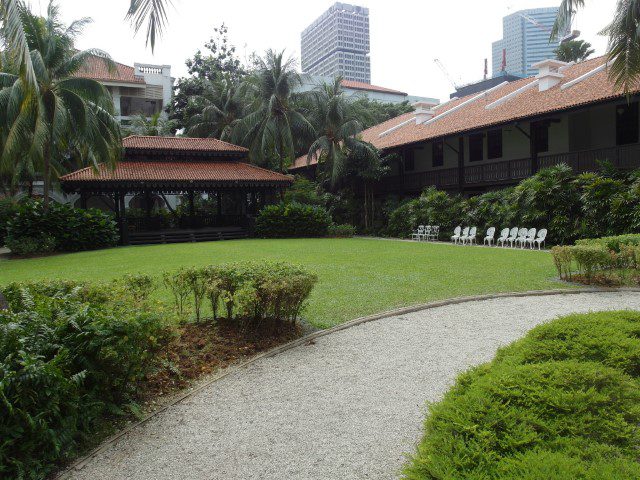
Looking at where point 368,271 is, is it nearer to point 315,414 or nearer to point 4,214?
point 315,414

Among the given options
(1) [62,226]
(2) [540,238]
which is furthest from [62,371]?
(1) [62,226]

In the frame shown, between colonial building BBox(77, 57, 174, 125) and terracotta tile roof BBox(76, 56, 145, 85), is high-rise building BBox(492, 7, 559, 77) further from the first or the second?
terracotta tile roof BBox(76, 56, 145, 85)

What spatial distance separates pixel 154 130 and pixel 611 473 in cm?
3813

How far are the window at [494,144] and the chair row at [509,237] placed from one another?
5.51 m

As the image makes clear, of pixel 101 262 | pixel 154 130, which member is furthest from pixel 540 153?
pixel 154 130

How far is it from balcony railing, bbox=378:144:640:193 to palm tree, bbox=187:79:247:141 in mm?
12575

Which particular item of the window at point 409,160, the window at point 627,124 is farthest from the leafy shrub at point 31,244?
the window at point 627,124

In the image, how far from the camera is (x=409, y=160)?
97.2 feet

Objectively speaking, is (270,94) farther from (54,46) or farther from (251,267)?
(251,267)

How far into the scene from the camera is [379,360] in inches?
202

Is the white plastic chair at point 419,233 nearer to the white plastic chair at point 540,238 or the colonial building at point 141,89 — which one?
the white plastic chair at point 540,238

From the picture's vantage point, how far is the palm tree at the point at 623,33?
9.97 metres

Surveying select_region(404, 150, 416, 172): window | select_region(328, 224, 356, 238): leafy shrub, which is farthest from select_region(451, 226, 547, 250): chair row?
select_region(404, 150, 416, 172): window

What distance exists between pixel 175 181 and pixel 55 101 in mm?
6818
